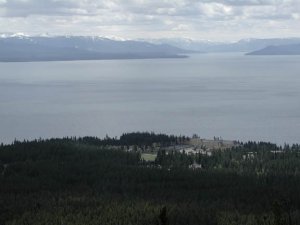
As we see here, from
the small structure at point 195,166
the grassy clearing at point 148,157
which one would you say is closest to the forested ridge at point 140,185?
the small structure at point 195,166

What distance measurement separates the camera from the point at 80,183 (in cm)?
12725

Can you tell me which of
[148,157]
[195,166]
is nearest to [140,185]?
[195,166]

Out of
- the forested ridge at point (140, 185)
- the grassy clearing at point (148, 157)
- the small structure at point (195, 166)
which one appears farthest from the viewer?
the grassy clearing at point (148, 157)

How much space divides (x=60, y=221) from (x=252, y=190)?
1659 inches

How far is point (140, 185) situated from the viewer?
12106 centimetres

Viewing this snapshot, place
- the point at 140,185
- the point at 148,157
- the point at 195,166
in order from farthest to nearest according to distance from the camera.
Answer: the point at 148,157, the point at 195,166, the point at 140,185

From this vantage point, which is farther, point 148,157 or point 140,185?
point 148,157

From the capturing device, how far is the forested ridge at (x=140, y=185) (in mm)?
89375

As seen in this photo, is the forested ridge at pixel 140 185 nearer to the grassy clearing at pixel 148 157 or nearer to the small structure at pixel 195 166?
the small structure at pixel 195 166

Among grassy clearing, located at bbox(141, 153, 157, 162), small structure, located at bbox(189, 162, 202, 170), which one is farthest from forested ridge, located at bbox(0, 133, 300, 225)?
grassy clearing, located at bbox(141, 153, 157, 162)

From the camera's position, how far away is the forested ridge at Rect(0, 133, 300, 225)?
89375mm

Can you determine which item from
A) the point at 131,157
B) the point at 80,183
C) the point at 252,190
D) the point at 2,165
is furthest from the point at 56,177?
the point at 252,190

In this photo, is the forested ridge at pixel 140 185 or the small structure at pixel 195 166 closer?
the forested ridge at pixel 140 185

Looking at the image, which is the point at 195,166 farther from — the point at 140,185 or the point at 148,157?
the point at 140,185
